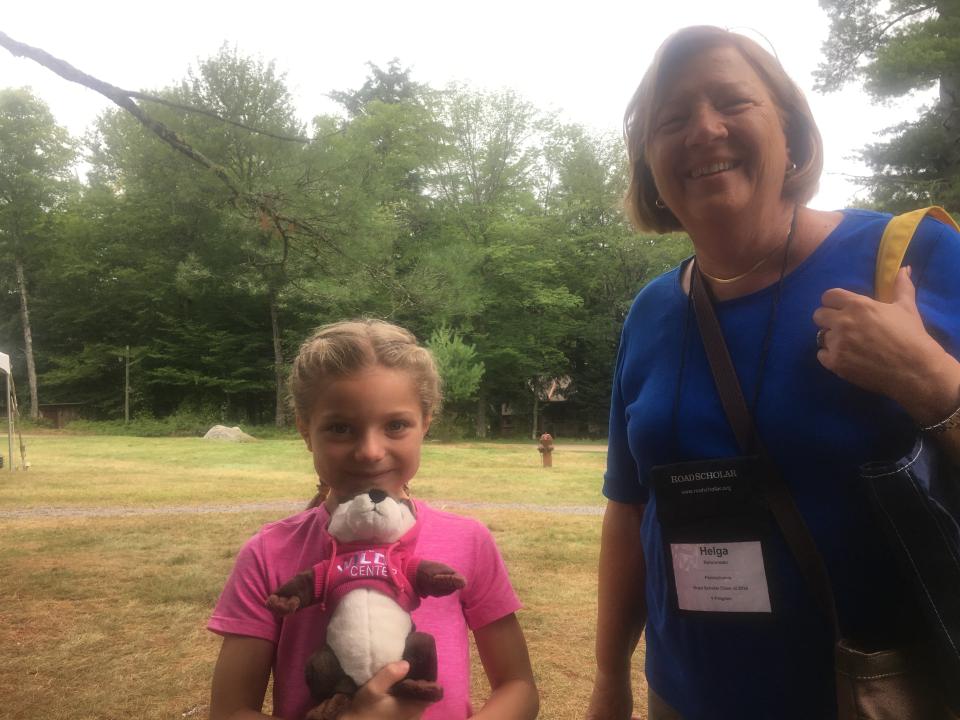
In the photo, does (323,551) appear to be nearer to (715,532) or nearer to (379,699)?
(379,699)

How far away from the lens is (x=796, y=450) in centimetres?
83

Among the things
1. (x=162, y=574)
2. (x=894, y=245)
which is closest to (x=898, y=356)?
(x=894, y=245)

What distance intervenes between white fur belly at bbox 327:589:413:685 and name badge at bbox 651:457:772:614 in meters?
0.37

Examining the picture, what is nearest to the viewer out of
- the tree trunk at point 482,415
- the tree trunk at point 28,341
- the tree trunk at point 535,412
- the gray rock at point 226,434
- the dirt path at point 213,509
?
the dirt path at point 213,509

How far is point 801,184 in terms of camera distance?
990 mm

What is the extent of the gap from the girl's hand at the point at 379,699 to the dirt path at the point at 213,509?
4332 millimetres

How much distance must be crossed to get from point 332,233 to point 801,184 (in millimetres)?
3356

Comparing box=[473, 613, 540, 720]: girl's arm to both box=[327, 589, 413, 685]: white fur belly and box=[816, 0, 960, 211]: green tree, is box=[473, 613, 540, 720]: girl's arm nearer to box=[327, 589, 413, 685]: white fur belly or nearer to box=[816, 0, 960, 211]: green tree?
box=[327, 589, 413, 685]: white fur belly

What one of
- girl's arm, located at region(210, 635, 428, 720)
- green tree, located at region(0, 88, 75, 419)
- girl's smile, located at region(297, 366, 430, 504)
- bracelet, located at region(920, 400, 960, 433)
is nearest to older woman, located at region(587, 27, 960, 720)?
bracelet, located at region(920, 400, 960, 433)

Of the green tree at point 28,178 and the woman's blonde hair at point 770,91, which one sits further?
the green tree at point 28,178

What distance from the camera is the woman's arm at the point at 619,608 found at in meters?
1.14

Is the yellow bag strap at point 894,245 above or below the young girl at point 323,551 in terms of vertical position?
above

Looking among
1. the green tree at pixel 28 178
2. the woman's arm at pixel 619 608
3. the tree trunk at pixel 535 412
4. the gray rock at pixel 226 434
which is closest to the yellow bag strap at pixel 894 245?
the woman's arm at pixel 619 608

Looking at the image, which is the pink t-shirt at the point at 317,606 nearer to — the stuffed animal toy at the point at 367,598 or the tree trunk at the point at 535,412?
the stuffed animal toy at the point at 367,598
